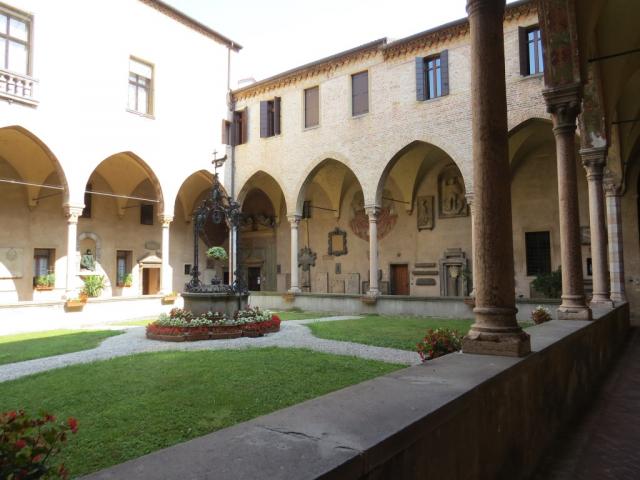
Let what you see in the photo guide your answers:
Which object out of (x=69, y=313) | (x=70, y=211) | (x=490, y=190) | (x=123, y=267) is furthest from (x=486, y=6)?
(x=123, y=267)

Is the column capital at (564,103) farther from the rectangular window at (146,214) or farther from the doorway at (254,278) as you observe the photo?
the rectangular window at (146,214)

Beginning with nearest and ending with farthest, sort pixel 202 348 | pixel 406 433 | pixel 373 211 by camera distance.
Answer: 1. pixel 406 433
2. pixel 202 348
3. pixel 373 211

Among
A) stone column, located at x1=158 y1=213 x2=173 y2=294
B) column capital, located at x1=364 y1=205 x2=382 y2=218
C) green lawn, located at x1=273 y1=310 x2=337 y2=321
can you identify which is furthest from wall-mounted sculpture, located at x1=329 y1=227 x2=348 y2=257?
stone column, located at x1=158 y1=213 x2=173 y2=294

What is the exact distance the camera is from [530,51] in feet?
46.6

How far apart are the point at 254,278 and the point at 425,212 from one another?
10359 millimetres

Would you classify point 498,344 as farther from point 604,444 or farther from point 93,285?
point 93,285

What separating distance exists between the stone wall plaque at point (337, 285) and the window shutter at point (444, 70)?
10.0 m

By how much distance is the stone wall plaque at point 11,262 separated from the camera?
1792 centimetres

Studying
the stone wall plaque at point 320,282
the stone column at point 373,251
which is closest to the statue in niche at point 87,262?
the stone wall plaque at point 320,282

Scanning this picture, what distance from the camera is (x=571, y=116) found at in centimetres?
713

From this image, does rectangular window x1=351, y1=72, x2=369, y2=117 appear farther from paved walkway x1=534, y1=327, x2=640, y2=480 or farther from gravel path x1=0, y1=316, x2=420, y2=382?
→ paved walkway x1=534, y1=327, x2=640, y2=480

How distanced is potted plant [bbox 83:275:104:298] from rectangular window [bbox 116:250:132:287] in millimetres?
2012

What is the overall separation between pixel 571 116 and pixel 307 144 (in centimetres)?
1320

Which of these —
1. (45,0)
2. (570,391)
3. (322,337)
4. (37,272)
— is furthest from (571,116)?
(37,272)
